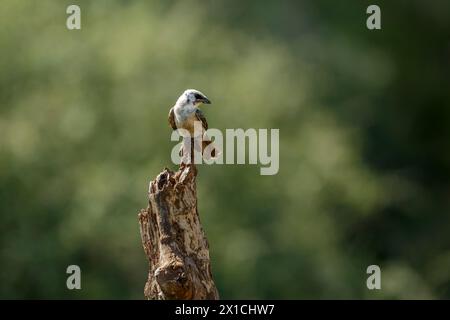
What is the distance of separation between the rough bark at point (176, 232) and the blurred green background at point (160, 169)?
13327 mm

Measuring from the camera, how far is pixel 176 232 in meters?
11.4

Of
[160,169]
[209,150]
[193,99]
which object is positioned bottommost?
[209,150]

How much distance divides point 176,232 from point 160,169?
44.5 ft

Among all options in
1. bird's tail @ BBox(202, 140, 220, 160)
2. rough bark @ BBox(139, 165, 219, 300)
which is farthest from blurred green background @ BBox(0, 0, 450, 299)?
rough bark @ BBox(139, 165, 219, 300)

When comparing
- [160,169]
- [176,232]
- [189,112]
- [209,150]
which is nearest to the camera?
[176,232]

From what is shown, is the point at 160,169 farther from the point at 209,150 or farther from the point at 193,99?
the point at 209,150

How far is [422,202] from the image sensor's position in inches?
1320

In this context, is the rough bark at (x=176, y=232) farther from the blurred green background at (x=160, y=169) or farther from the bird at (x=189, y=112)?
the blurred green background at (x=160, y=169)

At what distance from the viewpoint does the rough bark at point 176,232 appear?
11297 millimetres

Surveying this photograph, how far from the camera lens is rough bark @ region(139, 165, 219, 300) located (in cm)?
1130

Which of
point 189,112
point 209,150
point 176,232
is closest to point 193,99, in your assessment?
point 189,112

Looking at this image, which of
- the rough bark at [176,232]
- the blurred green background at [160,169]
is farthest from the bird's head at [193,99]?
the blurred green background at [160,169]

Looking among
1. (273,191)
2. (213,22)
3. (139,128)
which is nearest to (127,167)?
(139,128)
